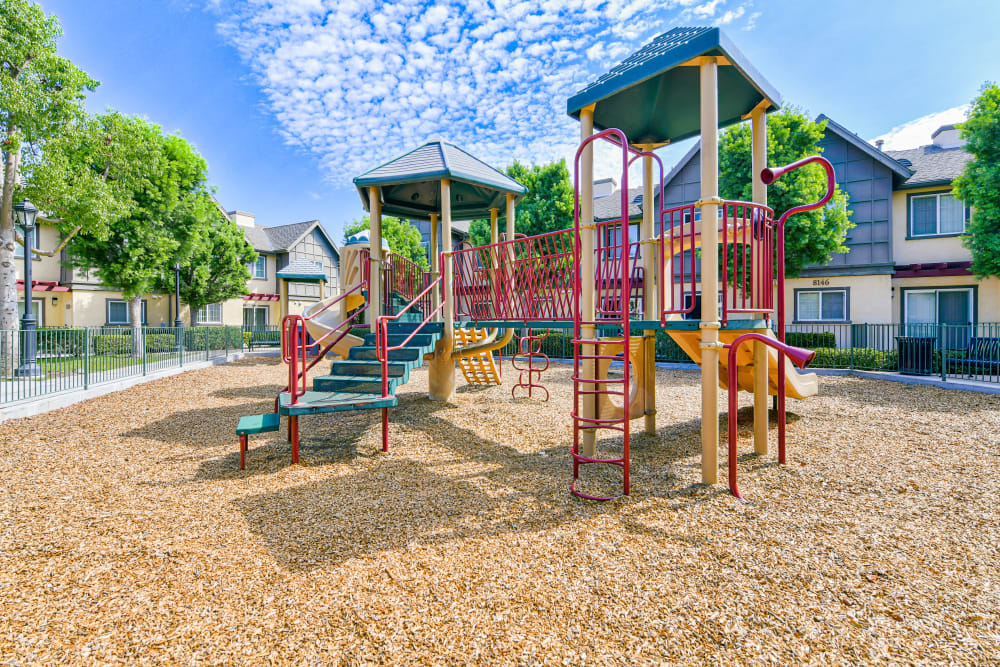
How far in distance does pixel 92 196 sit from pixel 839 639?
17642 mm

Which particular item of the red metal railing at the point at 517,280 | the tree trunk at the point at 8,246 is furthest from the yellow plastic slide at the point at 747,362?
the tree trunk at the point at 8,246

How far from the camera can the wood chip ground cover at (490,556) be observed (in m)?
2.32

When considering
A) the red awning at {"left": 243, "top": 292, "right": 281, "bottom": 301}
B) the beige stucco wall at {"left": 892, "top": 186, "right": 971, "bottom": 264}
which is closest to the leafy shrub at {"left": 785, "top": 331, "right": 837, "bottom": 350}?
the beige stucco wall at {"left": 892, "top": 186, "right": 971, "bottom": 264}

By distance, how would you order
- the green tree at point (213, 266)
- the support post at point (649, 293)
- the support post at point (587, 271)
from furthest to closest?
the green tree at point (213, 266) < the support post at point (649, 293) < the support post at point (587, 271)

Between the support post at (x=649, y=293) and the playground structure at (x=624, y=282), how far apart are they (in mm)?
22

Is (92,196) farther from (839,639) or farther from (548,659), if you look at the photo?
(839,639)

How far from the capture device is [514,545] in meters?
3.30

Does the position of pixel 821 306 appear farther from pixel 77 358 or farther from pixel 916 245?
pixel 77 358

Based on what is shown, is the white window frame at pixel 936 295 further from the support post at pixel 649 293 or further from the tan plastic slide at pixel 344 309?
the tan plastic slide at pixel 344 309

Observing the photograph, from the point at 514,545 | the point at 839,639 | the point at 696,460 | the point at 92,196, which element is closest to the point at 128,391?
the point at 92,196

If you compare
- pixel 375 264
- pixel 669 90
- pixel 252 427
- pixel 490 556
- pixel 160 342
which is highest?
pixel 669 90

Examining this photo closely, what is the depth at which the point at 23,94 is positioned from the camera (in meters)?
11.5

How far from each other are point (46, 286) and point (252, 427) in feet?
83.4

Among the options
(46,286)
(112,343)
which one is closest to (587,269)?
(112,343)
